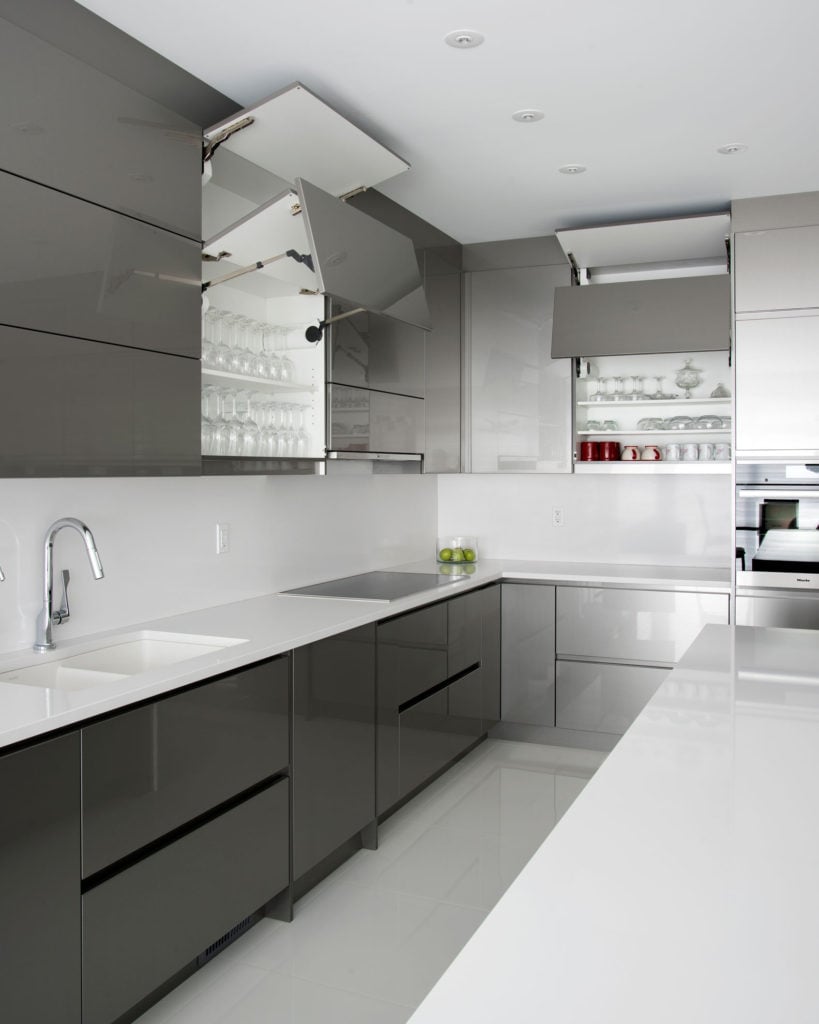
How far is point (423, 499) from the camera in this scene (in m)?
5.06

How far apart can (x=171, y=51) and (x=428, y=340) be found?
2202 mm

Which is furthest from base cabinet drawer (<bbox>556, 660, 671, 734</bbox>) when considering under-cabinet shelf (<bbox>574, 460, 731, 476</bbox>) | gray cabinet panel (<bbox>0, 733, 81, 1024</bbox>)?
gray cabinet panel (<bbox>0, 733, 81, 1024</bbox>)

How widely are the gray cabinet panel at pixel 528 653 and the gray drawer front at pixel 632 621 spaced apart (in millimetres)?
73

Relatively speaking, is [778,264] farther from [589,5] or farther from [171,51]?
[171,51]

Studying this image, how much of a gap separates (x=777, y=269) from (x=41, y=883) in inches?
147

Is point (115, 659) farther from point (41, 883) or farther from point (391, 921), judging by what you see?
point (391, 921)

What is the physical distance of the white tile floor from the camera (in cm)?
235

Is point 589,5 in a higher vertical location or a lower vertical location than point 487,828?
higher

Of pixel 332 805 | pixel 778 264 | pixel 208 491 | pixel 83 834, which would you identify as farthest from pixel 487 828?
pixel 778 264

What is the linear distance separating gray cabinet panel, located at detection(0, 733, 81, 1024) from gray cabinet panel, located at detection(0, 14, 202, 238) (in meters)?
1.26

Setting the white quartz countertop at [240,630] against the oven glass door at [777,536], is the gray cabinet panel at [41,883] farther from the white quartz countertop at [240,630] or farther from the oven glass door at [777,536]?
the oven glass door at [777,536]

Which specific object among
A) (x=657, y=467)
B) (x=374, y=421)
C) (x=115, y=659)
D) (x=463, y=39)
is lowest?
(x=115, y=659)

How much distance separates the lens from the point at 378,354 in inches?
151

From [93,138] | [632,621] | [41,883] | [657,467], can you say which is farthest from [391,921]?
[657,467]
